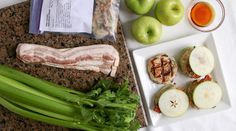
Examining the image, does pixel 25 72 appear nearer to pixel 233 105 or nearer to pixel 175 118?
pixel 175 118

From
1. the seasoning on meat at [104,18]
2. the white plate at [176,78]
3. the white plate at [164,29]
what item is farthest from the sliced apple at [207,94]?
the seasoning on meat at [104,18]

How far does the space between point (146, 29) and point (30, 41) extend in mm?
269

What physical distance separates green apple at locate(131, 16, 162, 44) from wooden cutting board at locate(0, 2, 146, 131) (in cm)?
6

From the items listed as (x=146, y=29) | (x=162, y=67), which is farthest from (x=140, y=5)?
(x=162, y=67)

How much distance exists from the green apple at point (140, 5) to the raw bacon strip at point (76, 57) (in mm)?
103

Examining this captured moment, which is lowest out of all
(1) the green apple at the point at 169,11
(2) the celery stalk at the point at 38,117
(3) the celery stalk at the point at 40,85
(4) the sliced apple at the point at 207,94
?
(2) the celery stalk at the point at 38,117

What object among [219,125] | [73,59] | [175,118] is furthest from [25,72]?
[219,125]

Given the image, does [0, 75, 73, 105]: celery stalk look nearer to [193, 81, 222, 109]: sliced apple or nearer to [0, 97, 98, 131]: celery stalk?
[0, 97, 98, 131]: celery stalk

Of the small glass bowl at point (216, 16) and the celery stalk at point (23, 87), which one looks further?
the small glass bowl at point (216, 16)

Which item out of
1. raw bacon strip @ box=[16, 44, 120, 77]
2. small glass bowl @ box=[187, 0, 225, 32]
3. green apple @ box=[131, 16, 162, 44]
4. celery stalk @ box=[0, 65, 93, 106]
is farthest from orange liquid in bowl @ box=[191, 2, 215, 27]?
celery stalk @ box=[0, 65, 93, 106]

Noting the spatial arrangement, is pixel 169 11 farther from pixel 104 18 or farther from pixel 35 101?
pixel 35 101

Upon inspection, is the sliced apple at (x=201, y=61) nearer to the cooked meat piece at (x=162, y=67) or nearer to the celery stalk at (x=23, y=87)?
the cooked meat piece at (x=162, y=67)

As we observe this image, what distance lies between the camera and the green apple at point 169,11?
39.4 inches

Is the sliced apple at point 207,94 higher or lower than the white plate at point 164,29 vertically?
lower
